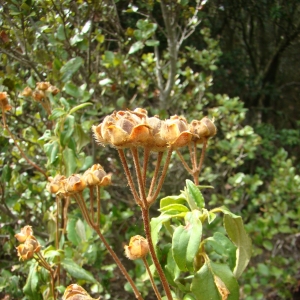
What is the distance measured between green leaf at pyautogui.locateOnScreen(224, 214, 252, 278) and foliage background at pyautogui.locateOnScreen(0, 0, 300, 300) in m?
0.46

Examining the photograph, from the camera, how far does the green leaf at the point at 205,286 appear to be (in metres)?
0.61

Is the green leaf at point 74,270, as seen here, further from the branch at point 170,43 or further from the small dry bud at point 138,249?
the branch at point 170,43

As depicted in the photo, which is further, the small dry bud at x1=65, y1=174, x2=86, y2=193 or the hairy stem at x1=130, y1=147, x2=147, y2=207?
the small dry bud at x1=65, y1=174, x2=86, y2=193

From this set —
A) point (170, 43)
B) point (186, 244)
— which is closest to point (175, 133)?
point (186, 244)

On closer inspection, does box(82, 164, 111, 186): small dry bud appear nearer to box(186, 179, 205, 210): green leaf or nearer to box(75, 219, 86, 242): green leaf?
box(186, 179, 205, 210): green leaf

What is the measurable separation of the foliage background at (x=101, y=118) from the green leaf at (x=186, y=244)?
46cm

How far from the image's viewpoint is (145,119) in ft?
1.81

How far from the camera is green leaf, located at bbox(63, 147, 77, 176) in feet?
3.23

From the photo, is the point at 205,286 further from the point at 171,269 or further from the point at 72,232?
the point at 72,232

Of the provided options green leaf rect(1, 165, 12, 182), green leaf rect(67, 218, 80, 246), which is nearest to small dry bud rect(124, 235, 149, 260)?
green leaf rect(67, 218, 80, 246)

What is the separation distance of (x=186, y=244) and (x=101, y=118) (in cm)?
113

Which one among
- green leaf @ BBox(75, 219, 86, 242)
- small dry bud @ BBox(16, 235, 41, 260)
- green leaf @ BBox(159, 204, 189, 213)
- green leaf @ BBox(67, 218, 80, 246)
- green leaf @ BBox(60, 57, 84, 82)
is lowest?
green leaf @ BBox(75, 219, 86, 242)

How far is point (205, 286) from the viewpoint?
2.03 feet

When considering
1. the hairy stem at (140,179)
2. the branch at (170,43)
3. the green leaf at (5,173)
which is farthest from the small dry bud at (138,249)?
the branch at (170,43)
